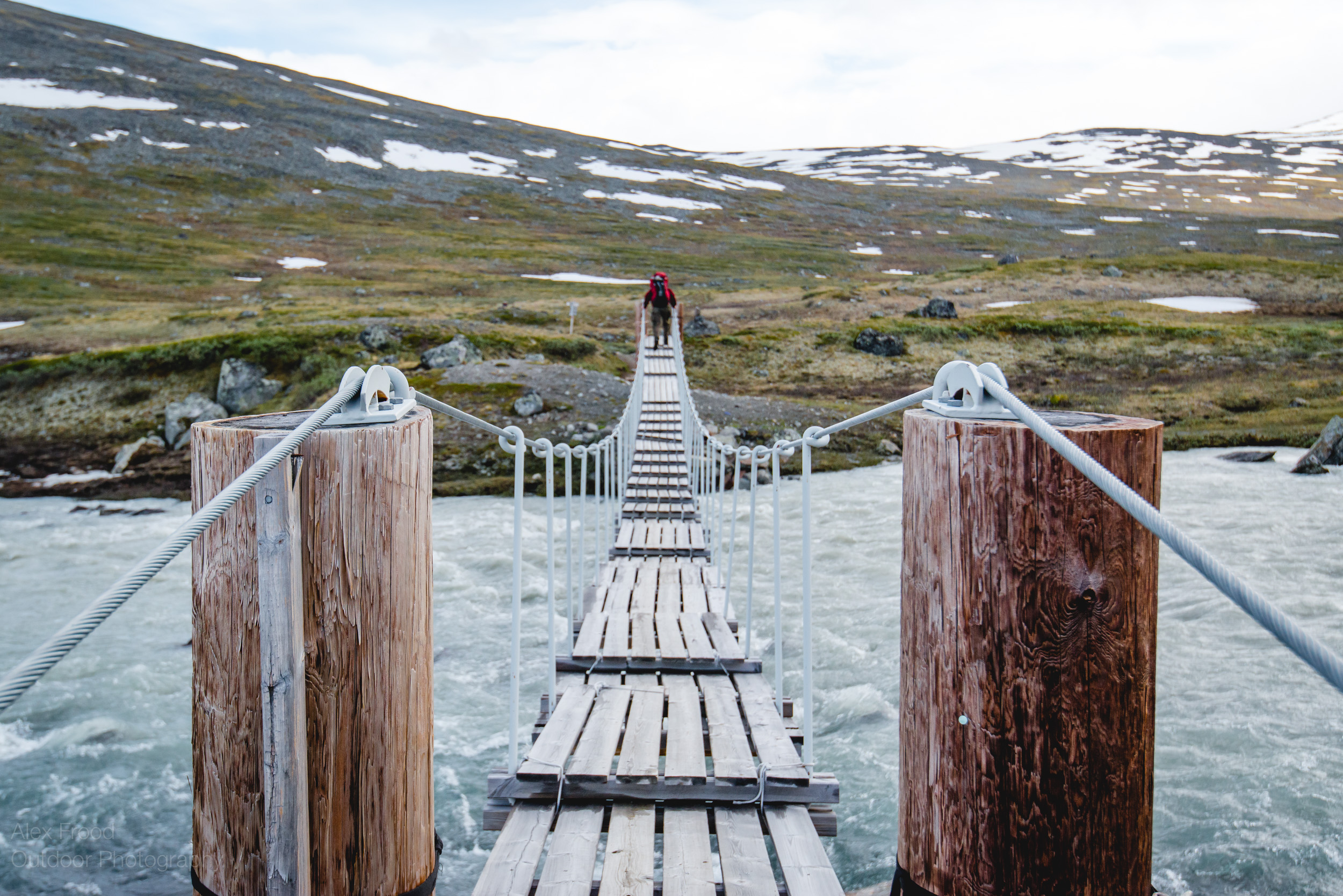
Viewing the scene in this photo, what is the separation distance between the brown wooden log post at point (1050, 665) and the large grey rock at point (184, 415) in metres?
15.3

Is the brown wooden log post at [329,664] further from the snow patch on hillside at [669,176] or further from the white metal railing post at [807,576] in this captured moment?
the snow patch on hillside at [669,176]

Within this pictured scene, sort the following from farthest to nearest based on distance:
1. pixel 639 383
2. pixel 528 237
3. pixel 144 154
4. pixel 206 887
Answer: pixel 144 154, pixel 528 237, pixel 639 383, pixel 206 887

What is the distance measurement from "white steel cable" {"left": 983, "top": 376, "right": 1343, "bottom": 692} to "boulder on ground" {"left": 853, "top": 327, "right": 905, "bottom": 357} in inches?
796

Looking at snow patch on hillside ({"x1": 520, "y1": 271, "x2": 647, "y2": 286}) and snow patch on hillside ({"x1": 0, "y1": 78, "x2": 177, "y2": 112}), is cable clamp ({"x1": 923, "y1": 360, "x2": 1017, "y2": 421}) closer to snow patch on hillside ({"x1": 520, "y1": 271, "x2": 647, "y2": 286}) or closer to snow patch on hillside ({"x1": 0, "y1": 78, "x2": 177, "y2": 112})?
snow patch on hillside ({"x1": 520, "y1": 271, "x2": 647, "y2": 286})

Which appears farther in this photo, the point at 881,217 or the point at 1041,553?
the point at 881,217

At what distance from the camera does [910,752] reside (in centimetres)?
147

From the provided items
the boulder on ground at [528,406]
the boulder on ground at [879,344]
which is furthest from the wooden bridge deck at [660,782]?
the boulder on ground at [879,344]

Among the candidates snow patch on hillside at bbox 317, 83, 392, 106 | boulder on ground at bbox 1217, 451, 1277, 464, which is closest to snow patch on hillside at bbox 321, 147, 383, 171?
snow patch on hillside at bbox 317, 83, 392, 106

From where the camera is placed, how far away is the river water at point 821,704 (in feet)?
15.0

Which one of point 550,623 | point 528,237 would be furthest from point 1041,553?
point 528,237

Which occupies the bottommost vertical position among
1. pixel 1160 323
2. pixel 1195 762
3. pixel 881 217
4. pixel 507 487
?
pixel 1195 762

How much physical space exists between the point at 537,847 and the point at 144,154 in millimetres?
59297

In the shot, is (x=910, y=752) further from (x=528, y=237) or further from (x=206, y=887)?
(x=528, y=237)

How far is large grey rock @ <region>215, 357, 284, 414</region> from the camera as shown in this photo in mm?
15750
